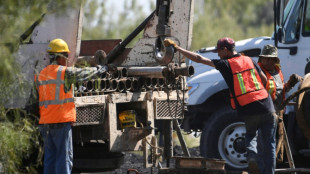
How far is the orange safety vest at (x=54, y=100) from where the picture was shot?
26.3 feet

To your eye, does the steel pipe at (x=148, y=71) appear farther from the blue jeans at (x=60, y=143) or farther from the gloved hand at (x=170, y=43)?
the blue jeans at (x=60, y=143)

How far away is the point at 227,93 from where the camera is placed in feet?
36.8

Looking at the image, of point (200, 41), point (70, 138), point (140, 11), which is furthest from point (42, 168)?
point (200, 41)

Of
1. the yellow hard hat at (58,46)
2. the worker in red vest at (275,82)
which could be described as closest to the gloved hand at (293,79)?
the worker in red vest at (275,82)

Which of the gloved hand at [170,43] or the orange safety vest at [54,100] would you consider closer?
the orange safety vest at [54,100]

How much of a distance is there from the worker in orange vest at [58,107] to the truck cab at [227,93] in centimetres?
324

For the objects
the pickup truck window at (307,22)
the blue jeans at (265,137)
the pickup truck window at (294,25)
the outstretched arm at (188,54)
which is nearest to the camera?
the outstretched arm at (188,54)

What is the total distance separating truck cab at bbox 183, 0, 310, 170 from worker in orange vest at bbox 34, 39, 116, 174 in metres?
3.24

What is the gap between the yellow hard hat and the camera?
27.2 feet

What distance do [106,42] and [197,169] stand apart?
9.34 feet

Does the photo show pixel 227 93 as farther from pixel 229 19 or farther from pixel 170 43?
pixel 229 19

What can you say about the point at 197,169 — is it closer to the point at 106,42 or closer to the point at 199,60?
the point at 199,60

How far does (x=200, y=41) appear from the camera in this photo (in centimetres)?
3188

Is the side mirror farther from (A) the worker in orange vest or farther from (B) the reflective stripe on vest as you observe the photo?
(B) the reflective stripe on vest
